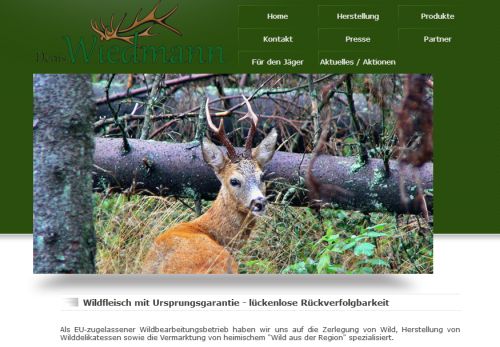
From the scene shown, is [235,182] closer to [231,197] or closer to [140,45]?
[231,197]

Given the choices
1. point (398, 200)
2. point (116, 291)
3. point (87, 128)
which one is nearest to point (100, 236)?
point (116, 291)

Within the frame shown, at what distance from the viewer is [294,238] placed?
24.6 ft

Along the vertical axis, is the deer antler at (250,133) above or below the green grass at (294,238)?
above

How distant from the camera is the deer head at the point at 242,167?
23.5 ft

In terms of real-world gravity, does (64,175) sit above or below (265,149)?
below

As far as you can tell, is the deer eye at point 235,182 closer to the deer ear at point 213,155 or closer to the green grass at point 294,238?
the deer ear at point 213,155

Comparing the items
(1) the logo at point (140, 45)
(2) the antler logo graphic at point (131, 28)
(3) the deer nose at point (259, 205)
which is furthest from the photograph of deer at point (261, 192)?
(2) the antler logo graphic at point (131, 28)

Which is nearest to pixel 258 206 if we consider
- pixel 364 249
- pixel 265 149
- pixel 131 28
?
pixel 265 149

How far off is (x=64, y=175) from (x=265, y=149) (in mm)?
2108

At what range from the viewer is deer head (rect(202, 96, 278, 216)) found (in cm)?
716

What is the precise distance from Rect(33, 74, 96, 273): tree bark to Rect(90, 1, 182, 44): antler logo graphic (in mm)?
879

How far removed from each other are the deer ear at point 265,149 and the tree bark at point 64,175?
1852 mm

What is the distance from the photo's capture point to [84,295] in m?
6.15

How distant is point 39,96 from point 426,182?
10.1 feet
